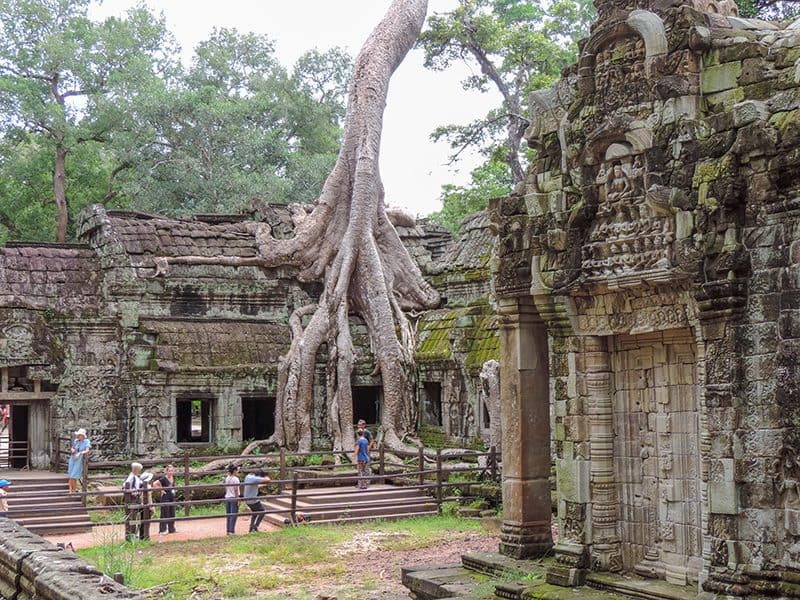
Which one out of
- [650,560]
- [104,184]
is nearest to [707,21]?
[650,560]

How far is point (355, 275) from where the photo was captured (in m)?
22.2

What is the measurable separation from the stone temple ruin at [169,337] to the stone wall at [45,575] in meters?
11.8

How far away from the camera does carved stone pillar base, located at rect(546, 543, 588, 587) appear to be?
879 cm

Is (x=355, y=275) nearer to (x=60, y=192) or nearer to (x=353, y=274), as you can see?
(x=353, y=274)

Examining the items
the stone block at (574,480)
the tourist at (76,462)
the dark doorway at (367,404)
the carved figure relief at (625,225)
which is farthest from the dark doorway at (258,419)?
the carved figure relief at (625,225)

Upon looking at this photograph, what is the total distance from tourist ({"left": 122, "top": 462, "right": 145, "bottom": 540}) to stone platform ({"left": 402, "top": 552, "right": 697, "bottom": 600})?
17.0 ft

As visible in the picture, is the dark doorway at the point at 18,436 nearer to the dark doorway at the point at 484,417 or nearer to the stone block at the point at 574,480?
the dark doorway at the point at 484,417

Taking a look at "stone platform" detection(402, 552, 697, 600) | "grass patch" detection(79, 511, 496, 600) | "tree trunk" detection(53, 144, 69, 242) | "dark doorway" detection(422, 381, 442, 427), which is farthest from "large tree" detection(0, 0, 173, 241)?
"stone platform" detection(402, 552, 697, 600)

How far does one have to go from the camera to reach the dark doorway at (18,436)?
68.9 ft

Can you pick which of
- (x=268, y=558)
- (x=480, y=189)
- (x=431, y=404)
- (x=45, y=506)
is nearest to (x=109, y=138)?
(x=480, y=189)

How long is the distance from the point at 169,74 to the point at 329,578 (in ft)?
85.7

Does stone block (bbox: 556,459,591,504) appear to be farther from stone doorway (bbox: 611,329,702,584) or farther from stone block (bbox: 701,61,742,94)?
stone block (bbox: 701,61,742,94)

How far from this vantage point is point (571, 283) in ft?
29.6

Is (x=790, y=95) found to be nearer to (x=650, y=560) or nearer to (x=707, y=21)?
(x=707, y=21)
